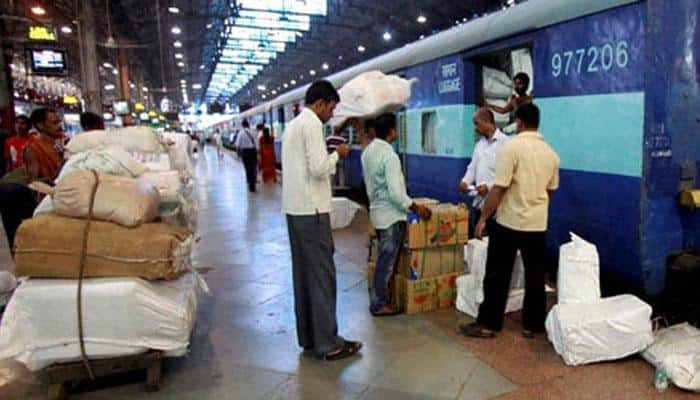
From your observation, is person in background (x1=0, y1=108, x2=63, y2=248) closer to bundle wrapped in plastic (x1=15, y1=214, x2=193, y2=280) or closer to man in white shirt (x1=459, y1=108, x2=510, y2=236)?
bundle wrapped in plastic (x1=15, y1=214, x2=193, y2=280)

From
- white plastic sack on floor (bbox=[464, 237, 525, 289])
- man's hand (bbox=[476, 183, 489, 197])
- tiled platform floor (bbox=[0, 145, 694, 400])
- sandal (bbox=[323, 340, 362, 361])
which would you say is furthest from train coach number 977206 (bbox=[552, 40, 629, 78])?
sandal (bbox=[323, 340, 362, 361])

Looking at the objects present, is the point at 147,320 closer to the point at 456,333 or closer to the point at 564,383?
the point at 456,333

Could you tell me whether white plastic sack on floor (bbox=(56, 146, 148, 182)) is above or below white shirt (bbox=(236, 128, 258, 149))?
below

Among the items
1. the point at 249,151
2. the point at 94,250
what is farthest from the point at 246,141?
the point at 94,250

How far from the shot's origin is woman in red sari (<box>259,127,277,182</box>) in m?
14.1

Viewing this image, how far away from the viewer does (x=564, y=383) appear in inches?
116

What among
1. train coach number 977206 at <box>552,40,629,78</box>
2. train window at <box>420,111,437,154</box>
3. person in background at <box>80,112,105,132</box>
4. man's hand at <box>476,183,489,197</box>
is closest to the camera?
train coach number 977206 at <box>552,40,629,78</box>

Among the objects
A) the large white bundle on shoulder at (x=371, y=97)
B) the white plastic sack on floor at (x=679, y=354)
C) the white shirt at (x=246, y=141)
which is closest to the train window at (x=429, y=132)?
the large white bundle on shoulder at (x=371, y=97)

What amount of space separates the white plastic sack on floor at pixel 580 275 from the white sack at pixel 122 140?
322 cm

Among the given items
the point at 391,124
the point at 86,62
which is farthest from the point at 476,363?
the point at 86,62

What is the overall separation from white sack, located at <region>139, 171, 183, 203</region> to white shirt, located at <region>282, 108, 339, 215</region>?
84 centimetres

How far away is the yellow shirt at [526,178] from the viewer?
3.36 m

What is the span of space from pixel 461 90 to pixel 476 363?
11.4ft

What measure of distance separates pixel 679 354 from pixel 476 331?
123 cm
